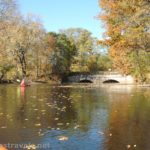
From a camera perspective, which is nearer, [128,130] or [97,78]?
[128,130]

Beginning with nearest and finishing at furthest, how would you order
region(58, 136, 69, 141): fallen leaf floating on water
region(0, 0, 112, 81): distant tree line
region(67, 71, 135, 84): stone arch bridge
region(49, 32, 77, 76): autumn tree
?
region(58, 136, 69, 141): fallen leaf floating on water, region(0, 0, 112, 81): distant tree line, region(49, 32, 77, 76): autumn tree, region(67, 71, 135, 84): stone arch bridge

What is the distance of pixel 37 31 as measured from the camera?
277 feet

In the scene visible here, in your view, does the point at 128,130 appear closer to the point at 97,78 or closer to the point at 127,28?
the point at 127,28

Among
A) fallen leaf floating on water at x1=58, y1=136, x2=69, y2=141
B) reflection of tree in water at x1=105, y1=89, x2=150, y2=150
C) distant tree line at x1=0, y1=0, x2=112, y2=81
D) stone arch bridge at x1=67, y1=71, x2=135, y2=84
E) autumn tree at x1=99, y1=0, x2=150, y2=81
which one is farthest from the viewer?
stone arch bridge at x1=67, y1=71, x2=135, y2=84

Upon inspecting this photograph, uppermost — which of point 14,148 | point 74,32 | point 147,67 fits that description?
point 74,32

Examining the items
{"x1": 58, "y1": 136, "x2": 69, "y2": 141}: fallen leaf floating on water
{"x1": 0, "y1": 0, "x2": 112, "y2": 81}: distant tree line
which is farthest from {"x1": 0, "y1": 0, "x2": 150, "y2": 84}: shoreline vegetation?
{"x1": 58, "y1": 136, "x2": 69, "y2": 141}: fallen leaf floating on water

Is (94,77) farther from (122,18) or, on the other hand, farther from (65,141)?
(65,141)

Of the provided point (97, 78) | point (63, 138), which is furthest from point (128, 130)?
point (97, 78)

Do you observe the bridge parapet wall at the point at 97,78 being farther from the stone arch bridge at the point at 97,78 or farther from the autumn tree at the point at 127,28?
the autumn tree at the point at 127,28

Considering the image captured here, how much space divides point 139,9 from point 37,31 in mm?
50940

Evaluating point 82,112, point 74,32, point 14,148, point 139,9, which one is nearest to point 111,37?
point 139,9

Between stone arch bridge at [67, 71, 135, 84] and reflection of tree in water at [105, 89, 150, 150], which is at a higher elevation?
stone arch bridge at [67, 71, 135, 84]

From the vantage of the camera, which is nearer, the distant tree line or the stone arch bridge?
the distant tree line

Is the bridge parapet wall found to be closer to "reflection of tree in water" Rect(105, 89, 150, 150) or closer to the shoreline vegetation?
the shoreline vegetation
